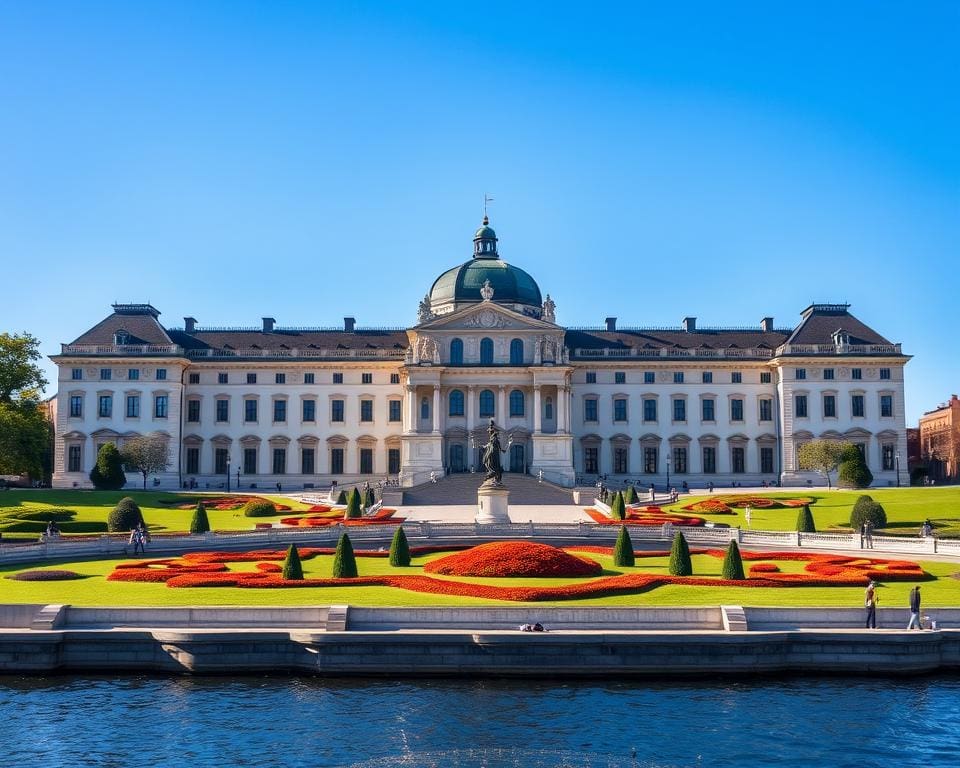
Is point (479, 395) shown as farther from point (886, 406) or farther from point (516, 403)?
point (886, 406)

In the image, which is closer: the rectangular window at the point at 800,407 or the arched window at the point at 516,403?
the arched window at the point at 516,403

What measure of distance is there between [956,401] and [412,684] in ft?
330

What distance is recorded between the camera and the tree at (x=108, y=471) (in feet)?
Result: 242

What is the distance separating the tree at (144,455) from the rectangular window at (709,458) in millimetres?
45534

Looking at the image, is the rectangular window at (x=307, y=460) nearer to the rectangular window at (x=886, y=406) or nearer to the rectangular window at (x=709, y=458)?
the rectangular window at (x=709, y=458)

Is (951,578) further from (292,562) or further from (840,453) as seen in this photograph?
(840,453)

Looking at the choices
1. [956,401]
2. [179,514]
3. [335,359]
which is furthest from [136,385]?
[956,401]

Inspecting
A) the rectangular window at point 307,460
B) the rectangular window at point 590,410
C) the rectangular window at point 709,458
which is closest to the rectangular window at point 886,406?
the rectangular window at point 709,458

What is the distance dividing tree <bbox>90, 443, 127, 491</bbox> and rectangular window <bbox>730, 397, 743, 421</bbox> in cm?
5069

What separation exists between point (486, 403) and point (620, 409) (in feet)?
40.8

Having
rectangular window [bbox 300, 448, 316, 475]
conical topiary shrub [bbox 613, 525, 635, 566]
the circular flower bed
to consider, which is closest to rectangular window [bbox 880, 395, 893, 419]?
rectangular window [bbox 300, 448, 316, 475]

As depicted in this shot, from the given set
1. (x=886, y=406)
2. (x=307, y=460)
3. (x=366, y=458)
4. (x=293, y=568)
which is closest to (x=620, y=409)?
(x=886, y=406)

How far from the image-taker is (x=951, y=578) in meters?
34.1

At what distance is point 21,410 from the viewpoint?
266 ft
